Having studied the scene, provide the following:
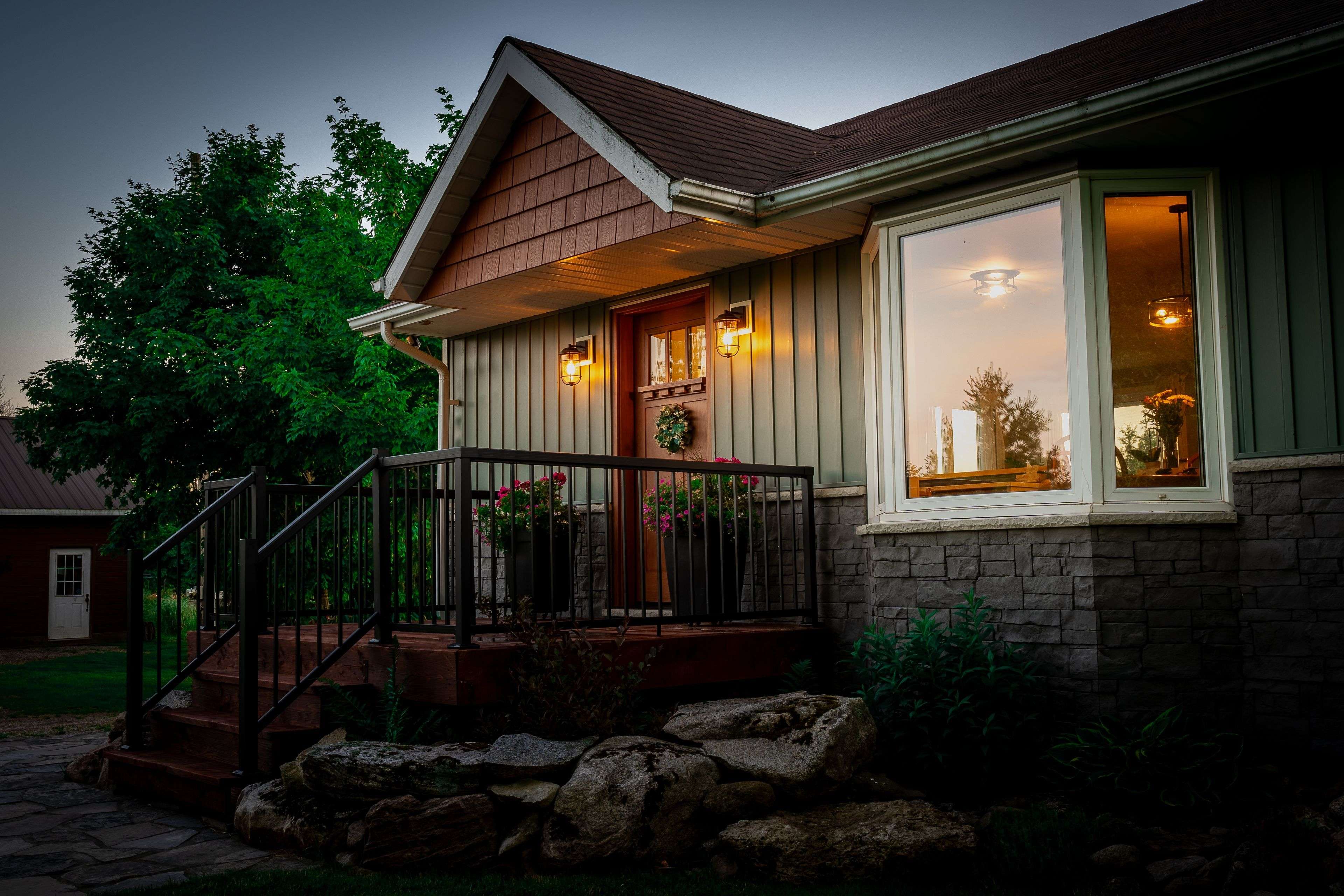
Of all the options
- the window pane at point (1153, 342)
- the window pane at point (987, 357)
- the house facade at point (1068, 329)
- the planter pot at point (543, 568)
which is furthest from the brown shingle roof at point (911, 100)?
the planter pot at point (543, 568)

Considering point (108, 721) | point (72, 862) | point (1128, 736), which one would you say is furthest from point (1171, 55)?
point (108, 721)

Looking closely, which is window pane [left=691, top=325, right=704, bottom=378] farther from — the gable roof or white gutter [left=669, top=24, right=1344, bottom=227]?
the gable roof

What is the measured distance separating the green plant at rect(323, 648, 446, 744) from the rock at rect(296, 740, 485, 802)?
43cm

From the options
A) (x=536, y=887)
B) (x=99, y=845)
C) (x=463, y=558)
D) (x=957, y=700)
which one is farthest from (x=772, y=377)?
(x=99, y=845)

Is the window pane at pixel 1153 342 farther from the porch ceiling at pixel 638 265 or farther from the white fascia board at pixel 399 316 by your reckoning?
the white fascia board at pixel 399 316

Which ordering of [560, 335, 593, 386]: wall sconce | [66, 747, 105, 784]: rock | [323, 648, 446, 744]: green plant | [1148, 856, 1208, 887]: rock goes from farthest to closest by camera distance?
[560, 335, 593, 386]: wall sconce, [66, 747, 105, 784]: rock, [323, 648, 446, 744]: green plant, [1148, 856, 1208, 887]: rock

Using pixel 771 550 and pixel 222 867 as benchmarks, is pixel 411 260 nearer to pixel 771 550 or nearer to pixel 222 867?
pixel 771 550

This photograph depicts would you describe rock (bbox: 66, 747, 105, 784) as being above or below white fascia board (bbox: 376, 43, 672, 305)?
below

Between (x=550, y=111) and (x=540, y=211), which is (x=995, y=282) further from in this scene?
(x=550, y=111)

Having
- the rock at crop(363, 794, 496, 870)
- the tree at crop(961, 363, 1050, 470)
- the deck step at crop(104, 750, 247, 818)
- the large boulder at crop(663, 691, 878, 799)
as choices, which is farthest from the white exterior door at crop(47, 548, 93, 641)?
the tree at crop(961, 363, 1050, 470)

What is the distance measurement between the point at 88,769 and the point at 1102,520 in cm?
574

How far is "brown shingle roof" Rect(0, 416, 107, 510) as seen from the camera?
69.9ft

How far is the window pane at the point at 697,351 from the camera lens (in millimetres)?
7777

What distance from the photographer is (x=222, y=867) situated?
4105mm
